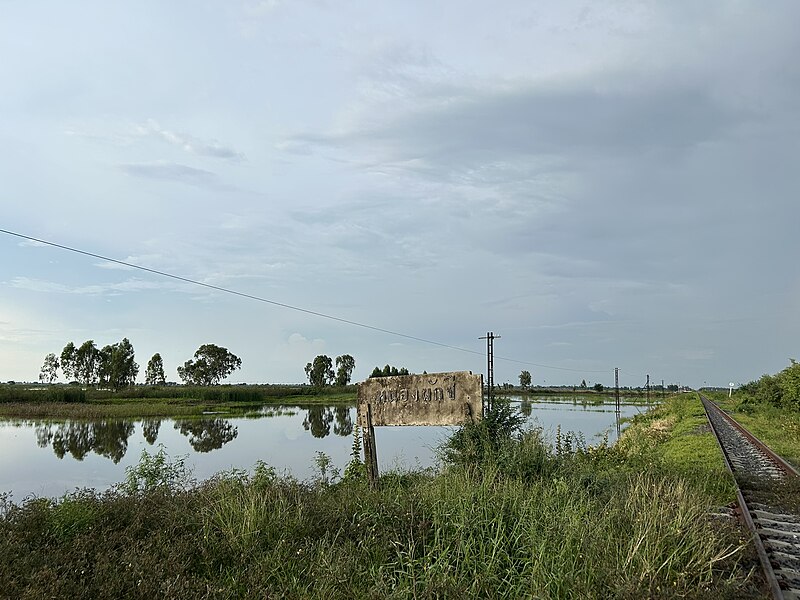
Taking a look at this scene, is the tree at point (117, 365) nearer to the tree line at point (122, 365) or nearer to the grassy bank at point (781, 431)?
the tree line at point (122, 365)

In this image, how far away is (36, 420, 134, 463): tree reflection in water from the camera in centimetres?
2614

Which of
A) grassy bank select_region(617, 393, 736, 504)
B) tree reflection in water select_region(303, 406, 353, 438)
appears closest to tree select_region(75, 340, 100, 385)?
tree reflection in water select_region(303, 406, 353, 438)

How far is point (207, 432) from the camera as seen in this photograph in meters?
35.5

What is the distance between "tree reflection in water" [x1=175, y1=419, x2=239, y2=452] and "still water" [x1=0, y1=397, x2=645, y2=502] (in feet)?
0.16

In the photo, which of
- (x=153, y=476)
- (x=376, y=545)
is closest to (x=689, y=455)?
(x=376, y=545)

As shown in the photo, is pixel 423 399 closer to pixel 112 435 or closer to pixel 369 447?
pixel 369 447

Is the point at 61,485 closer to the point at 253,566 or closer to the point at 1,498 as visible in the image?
the point at 1,498

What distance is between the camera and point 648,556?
5160 mm

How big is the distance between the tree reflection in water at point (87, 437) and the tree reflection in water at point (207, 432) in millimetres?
3167

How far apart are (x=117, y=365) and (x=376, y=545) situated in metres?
84.1

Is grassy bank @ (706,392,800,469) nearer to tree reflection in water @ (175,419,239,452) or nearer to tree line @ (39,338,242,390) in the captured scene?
tree reflection in water @ (175,419,239,452)

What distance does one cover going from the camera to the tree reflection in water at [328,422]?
37.2 m

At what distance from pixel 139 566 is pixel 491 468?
5.04m

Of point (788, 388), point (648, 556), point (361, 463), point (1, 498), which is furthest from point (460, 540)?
point (788, 388)
